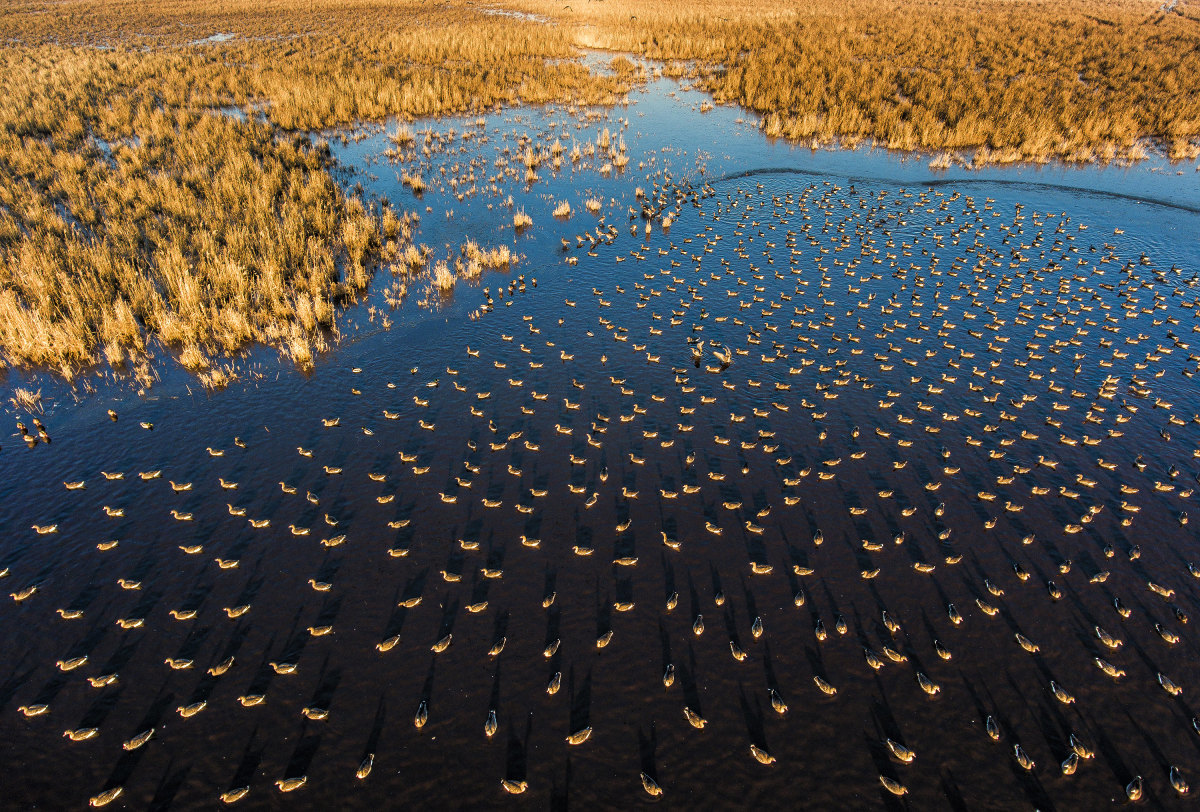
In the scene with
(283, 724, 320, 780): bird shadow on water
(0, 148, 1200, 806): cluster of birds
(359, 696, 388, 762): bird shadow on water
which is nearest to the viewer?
(283, 724, 320, 780): bird shadow on water

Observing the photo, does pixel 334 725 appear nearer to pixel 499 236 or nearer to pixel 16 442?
pixel 16 442

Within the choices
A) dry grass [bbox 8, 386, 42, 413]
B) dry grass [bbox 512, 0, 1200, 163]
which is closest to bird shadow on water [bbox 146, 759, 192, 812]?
dry grass [bbox 8, 386, 42, 413]

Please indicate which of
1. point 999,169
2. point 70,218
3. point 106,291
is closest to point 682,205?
point 999,169

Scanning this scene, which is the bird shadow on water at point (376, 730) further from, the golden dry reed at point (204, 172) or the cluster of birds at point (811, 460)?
the golden dry reed at point (204, 172)

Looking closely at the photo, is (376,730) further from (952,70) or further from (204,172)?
(952,70)

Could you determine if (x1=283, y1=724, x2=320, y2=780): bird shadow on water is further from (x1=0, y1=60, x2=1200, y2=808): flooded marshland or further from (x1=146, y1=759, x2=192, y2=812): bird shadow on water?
(x1=146, y1=759, x2=192, y2=812): bird shadow on water
